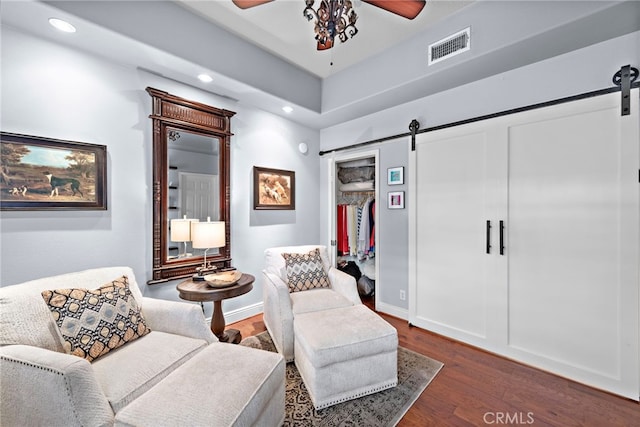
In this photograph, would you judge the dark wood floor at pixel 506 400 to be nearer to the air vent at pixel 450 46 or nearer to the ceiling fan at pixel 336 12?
the ceiling fan at pixel 336 12

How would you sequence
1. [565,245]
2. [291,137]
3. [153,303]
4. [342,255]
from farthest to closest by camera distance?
1. [342,255]
2. [291,137]
3. [565,245]
4. [153,303]

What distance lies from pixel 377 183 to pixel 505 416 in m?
2.38

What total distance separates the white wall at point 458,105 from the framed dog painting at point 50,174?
263 centimetres

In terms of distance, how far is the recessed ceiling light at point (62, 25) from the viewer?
5.84ft

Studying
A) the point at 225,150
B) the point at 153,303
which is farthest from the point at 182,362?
the point at 225,150

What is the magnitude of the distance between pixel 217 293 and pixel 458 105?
2.82 meters

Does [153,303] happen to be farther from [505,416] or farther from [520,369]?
[520,369]

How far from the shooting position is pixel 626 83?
6.04 ft

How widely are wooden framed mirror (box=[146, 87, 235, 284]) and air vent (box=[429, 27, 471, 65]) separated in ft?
6.78

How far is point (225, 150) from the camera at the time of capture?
9.61 feet

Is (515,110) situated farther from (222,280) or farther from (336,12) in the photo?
(222,280)

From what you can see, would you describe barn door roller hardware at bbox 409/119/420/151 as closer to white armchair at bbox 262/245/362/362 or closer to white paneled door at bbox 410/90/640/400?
white paneled door at bbox 410/90/640/400

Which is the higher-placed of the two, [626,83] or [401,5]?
[401,5]

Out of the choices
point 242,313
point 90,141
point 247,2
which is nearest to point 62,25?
point 90,141
